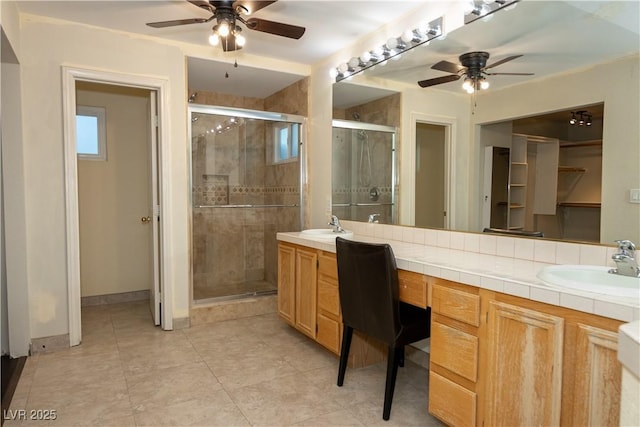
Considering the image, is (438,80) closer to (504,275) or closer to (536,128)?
(536,128)

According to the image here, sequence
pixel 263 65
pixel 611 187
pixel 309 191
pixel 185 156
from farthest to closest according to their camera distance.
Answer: pixel 309 191 → pixel 263 65 → pixel 185 156 → pixel 611 187

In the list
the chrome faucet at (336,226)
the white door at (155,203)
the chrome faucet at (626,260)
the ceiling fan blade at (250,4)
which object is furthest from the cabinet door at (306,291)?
the chrome faucet at (626,260)

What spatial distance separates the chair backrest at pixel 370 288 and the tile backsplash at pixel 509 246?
1.99 ft

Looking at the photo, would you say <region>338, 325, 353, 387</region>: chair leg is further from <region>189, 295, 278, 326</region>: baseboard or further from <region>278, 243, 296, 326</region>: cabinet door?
<region>189, 295, 278, 326</region>: baseboard

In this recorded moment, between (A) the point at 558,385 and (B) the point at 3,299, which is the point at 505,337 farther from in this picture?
(B) the point at 3,299

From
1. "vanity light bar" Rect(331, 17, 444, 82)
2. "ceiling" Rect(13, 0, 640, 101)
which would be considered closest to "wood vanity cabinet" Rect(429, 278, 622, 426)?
"ceiling" Rect(13, 0, 640, 101)

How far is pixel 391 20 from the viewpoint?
2824 mm

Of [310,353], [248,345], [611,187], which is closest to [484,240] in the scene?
[611,187]

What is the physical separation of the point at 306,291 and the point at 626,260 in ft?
6.33

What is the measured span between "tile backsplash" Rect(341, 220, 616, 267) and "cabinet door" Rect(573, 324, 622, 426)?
586 millimetres

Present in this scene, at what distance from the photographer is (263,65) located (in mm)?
3656

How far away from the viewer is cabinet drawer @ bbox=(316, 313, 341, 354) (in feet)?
8.34

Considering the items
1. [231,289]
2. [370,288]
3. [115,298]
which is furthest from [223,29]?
[115,298]

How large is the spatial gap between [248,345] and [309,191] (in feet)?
5.31
